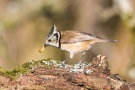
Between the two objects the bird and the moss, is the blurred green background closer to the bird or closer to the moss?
the bird

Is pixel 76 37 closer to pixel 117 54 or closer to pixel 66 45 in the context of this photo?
pixel 66 45

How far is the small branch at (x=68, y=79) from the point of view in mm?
4223

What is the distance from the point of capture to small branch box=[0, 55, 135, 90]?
422 cm

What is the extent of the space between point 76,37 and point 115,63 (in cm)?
457

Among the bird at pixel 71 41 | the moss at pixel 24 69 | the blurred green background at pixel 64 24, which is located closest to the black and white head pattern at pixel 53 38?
the bird at pixel 71 41

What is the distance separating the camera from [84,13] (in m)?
10.3

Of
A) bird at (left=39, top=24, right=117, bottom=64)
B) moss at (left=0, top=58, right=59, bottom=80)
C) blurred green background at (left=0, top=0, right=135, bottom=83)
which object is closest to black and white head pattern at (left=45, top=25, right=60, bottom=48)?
bird at (left=39, top=24, right=117, bottom=64)

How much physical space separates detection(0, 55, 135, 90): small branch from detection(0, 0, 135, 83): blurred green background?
313 centimetres

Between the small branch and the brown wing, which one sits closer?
the small branch

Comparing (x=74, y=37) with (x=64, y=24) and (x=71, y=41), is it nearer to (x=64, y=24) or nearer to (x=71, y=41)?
(x=71, y=41)

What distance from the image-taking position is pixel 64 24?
11.0 meters

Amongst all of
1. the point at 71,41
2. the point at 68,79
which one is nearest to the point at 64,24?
the point at 71,41

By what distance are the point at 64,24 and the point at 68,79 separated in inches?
265

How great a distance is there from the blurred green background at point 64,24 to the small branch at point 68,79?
3.13 metres
